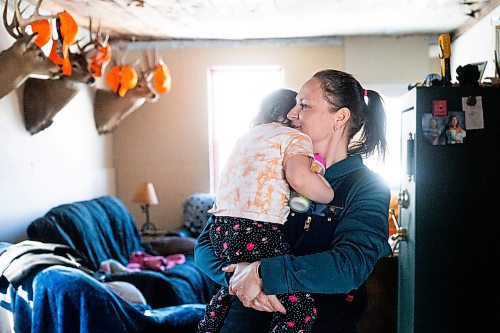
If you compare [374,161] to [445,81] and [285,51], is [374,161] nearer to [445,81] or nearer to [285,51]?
[445,81]

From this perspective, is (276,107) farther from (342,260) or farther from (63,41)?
(63,41)

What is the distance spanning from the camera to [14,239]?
377 cm

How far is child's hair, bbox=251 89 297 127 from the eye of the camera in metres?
1.67

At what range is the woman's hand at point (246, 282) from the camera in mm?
1231

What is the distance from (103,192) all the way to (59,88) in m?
1.85

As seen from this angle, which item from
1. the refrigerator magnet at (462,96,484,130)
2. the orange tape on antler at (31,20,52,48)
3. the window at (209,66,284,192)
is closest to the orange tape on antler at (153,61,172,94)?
the window at (209,66,284,192)

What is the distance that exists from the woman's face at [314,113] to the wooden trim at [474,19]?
297 cm

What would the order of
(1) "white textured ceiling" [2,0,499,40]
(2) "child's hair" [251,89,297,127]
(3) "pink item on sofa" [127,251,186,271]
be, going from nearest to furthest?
(2) "child's hair" [251,89,297,127], (1) "white textured ceiling" [2,0,499,40], (3) "pink item on sofa" [127,251,186,271]

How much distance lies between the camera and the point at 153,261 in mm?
4531

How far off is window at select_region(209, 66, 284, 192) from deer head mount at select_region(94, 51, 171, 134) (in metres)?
0.64

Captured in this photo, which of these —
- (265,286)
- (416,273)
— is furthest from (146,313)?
(265,286)

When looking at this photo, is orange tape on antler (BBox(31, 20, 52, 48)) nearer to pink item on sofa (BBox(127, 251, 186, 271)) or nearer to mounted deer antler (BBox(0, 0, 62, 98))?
mounted deer antler (BBox(0, 0, 62, 98))

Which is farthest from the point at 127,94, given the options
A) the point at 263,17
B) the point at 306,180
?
the point at 306,180

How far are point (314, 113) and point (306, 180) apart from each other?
0.58 ft
